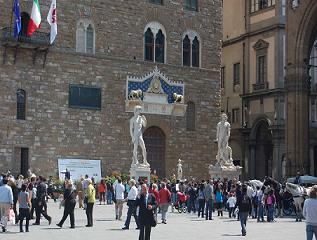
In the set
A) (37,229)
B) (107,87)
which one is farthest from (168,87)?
(37,229)

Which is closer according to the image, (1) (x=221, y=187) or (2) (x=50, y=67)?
(1) (x=221, y=187)

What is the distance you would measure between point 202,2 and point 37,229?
25670mm

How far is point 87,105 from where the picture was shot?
37.9 metres

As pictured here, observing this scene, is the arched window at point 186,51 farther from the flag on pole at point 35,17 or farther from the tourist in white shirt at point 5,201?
the tourist in white shirt at point 5,201

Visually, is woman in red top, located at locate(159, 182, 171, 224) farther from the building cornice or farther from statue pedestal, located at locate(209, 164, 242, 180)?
the building cornice

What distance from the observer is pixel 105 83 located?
127 feet

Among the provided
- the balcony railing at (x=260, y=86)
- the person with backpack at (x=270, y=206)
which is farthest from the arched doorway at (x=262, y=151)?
the person with backpack at (x=270, y=206)

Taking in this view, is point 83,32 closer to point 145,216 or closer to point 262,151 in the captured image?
point 262,151

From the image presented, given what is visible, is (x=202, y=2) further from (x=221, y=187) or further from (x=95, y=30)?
(x=221, y=187)

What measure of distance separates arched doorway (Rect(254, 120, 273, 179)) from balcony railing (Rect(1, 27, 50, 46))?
18266mm

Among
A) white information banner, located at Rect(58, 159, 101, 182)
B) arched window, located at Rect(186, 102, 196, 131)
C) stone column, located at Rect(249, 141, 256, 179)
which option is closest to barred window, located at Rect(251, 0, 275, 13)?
stone column, located at Rect(249, 141, 256, 179)

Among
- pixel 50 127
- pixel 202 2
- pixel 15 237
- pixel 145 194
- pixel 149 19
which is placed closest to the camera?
pixel 145 194

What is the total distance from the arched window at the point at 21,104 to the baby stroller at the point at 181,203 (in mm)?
9844

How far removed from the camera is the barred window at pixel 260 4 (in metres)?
47.8
